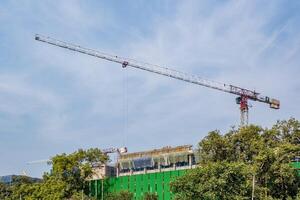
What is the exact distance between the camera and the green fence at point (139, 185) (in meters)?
61.3

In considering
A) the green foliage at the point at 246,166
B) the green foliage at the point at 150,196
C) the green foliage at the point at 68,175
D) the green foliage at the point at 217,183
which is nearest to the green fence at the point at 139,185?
the green foliage at the point at 150,196

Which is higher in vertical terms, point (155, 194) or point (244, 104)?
point (244, 104)

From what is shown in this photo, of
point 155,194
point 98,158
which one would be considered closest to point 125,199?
point 155,194

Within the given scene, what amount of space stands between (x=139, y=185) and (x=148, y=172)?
278 inches

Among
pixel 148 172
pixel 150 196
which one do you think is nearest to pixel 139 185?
pixel 148 172

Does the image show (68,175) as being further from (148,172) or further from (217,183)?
(217,183)

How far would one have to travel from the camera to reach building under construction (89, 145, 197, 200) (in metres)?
62.2

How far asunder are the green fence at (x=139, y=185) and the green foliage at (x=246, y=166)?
387 inches

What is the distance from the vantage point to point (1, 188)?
Result: 74312 mm

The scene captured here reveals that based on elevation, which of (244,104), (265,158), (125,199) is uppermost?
(244,104)

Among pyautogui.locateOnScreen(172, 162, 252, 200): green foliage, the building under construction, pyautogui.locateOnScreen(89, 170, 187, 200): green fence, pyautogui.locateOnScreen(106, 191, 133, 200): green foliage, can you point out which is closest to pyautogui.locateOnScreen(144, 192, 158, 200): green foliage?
pyautogui.locateOnScreen(106, 191, 133, 200): green foliage

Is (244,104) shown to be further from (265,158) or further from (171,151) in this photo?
(265,158)

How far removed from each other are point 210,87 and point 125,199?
142 ft

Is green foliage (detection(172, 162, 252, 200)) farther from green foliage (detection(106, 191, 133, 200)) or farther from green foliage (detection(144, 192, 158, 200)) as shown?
green foliage (detection(106, 191, 133, 200))
